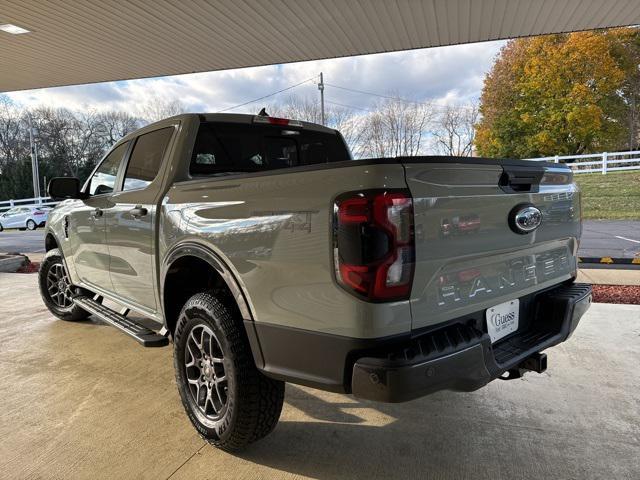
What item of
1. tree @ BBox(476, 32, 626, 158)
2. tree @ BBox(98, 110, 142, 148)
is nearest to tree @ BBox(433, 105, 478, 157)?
tree @ BBox(476, 32, 626, 158)

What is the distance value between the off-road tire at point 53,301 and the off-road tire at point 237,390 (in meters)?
3.11

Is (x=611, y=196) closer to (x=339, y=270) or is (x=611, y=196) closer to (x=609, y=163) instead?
(x=609, y=163)

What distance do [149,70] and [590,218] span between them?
47.3ft

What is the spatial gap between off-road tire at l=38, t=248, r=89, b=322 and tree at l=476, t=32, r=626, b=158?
2812 centimetres

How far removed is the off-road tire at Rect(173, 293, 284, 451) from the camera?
2.31 m

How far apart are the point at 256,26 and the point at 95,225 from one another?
5.58 m

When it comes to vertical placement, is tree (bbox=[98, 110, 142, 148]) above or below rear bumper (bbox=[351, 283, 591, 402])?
above

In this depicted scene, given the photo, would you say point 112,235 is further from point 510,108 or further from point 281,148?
point 510,108

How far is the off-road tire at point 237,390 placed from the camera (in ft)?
7.57

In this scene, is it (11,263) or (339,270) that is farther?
(11,263)

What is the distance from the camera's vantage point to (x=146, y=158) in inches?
139

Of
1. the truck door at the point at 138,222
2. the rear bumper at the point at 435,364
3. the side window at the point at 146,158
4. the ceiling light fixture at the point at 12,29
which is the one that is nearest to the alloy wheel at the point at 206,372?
the truck door at the point at 138,222

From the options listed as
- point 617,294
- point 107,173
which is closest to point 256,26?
point 107,173

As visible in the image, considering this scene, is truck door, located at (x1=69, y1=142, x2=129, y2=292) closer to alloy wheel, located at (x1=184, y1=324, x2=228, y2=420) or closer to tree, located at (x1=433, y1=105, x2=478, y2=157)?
alloy wheel, located at (x1=184, y1=324, x2=228, y2=420)
